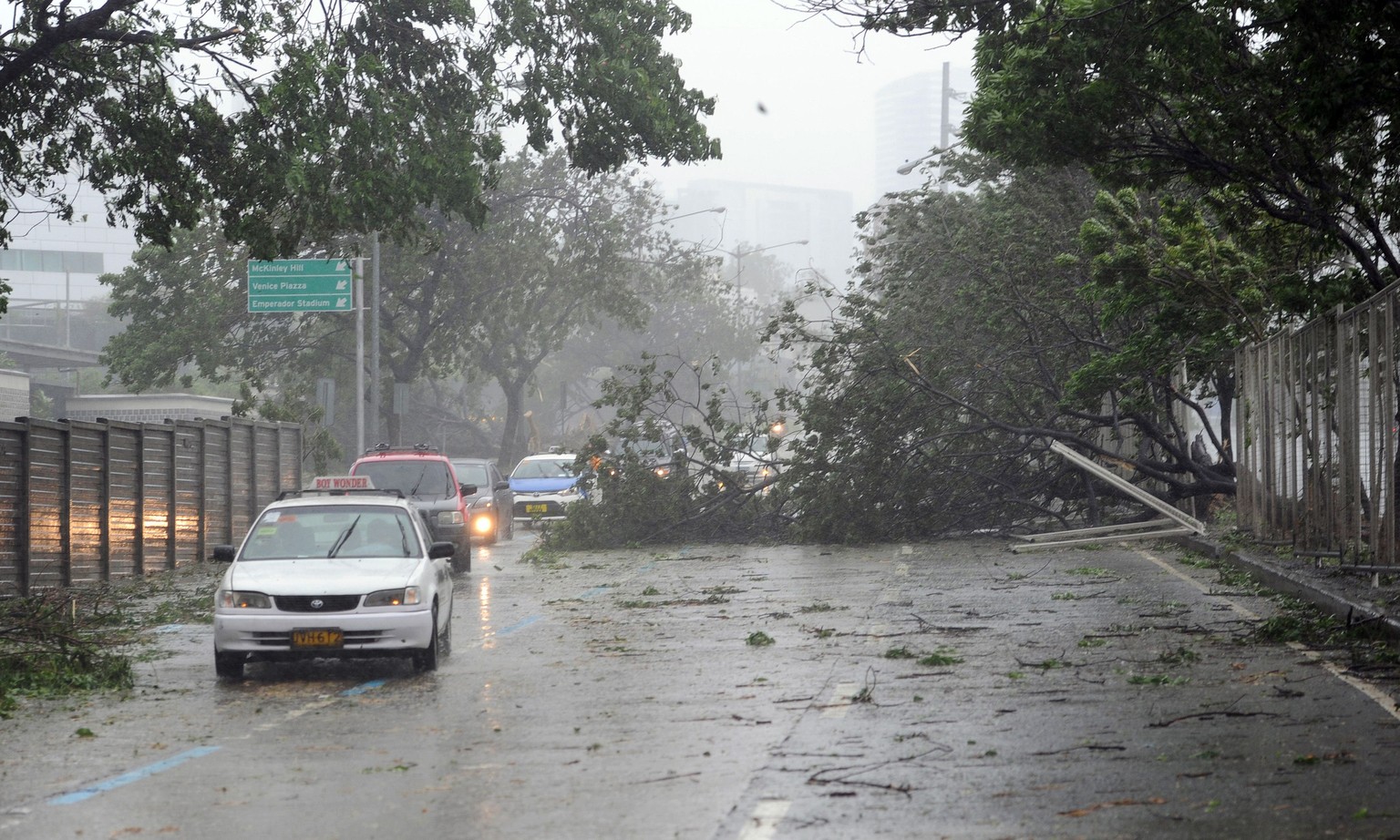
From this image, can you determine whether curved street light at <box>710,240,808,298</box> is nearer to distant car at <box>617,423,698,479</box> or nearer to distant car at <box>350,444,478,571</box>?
distant car at <box>617,423,698,479</box>

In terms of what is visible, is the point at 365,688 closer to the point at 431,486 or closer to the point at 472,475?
the point at 431,486

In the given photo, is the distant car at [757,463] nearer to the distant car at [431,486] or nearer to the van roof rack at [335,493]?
the distant car at [431,486]

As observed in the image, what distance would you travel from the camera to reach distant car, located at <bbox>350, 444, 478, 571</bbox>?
75.8 feet

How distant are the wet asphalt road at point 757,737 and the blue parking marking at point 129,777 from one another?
0.03m

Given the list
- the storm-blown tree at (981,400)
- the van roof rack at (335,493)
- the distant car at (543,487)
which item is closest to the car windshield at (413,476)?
the storm-blown tree at (981,400)

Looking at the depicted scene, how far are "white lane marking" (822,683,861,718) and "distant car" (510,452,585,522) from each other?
22686mm

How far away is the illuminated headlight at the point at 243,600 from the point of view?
1208cm

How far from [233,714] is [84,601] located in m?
8.23

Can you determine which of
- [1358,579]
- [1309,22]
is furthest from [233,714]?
[1358,579]

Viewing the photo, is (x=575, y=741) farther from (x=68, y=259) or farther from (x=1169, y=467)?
(x=68, y=259)

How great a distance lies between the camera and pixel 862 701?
10062 mm

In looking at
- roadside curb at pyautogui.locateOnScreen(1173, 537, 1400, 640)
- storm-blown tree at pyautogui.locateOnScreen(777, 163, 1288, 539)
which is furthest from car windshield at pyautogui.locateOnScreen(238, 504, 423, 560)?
storm-blown tree at pyautogui.locateOnScreen(777, 163, 1288, 539)

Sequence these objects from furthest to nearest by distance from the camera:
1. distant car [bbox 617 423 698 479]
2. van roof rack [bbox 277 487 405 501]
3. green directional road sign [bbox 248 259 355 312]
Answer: green directional road sign [bbox 248 259 355 312] → distant car [bbox 617 423 698 479] → van roof rack [bbox 277 487 405 501]

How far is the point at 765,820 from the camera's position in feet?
22.2
